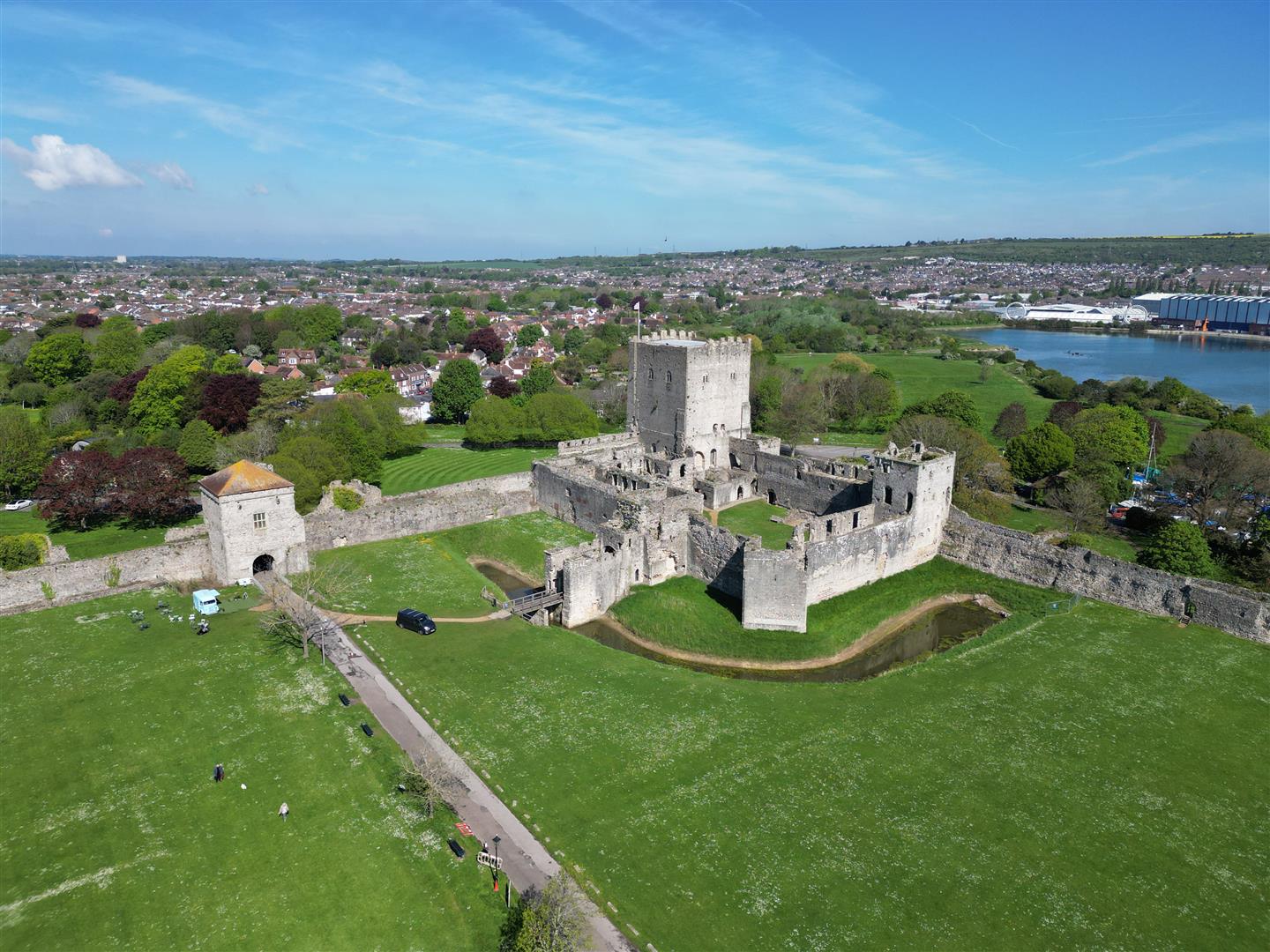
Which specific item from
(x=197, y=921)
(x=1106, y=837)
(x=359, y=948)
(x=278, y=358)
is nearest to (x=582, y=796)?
(x=359, y=948)

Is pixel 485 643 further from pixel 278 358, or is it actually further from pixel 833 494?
pixel 278 358

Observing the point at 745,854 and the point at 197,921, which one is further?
the point at 745,854

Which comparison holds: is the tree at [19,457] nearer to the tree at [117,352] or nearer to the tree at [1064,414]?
the tree at [117,352]

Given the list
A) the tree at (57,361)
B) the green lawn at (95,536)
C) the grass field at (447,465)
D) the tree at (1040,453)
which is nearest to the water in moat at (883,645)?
the tree at (1040,453)

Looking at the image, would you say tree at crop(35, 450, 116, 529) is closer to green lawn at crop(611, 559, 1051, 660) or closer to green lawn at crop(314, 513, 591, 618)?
green lawn at crop(314, 513, 591, 618)

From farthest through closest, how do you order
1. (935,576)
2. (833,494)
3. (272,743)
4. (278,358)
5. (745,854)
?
(278,358)
(833,494)
(935,576)
(272,743)
(745,854)

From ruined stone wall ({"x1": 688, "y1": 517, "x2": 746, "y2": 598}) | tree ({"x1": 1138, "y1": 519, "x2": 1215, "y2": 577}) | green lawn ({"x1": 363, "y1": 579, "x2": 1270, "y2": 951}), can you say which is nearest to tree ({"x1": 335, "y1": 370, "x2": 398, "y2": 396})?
ruined stone wall ({"x1": 688, "y1": 517, "x2": 746, "y2": 598})

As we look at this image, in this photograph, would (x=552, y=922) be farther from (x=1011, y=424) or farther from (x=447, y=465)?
(x=1011, y=424)

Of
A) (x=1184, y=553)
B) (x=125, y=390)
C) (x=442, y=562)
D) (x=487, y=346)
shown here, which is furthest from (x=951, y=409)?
(x=487, y=346)
